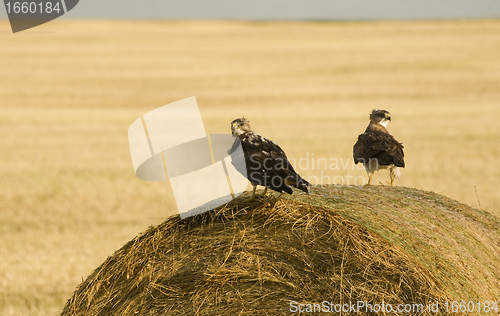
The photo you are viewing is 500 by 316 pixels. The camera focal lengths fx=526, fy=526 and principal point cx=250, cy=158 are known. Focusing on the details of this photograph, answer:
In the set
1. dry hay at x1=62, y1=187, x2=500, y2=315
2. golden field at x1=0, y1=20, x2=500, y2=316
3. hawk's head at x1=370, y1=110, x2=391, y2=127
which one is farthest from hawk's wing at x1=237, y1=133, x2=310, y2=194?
hawk's head at x1=370, y1=110, x2=391, y2=127

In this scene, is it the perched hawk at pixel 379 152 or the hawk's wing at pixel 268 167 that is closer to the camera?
the hawk's wing at pixel 268 167

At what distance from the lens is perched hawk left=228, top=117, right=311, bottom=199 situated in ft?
12.7

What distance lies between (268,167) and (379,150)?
8.26 feet

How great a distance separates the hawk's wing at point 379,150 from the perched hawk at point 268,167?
7.69 ft

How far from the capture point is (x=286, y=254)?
402cm

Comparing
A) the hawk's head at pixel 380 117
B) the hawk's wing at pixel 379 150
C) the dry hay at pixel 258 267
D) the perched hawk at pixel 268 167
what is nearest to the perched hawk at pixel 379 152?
the hawk's wing at pixel 379 150

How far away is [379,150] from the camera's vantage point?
604cm

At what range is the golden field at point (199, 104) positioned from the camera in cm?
950

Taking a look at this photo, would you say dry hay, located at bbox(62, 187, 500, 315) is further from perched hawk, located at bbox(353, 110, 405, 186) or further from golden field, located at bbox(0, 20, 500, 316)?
perched hawk, located at bbox(353, 110, 405, 186)

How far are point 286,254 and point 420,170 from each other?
1047cm

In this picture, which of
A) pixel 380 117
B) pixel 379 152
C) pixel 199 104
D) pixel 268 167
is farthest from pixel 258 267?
pixel 199 104

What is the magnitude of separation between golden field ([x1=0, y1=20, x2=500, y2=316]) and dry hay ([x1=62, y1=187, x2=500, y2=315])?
3.80 feet

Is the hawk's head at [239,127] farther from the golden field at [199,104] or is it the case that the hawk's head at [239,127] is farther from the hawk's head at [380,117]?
the hawk's head at [380,117]

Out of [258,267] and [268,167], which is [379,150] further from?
[258,267]
